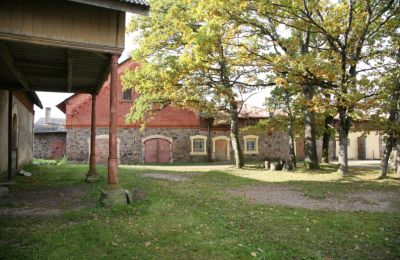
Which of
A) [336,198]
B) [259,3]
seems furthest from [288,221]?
[259,3]

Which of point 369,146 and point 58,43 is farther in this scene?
point 369,146

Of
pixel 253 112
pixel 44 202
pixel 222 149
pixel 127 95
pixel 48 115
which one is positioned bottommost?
pixel 44 202

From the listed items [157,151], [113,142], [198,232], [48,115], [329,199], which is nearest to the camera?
[198,232]

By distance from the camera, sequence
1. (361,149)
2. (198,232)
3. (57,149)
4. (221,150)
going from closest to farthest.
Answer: (198,232)
(221,150)
(57,149)
(361,149)

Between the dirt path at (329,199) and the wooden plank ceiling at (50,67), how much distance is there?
571cm

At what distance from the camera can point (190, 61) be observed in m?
15.4

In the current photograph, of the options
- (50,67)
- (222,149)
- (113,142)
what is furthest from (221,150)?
(113,142)

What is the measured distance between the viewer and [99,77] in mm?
11594

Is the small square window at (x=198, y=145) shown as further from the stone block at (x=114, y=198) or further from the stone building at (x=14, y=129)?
the stone block at (x=114, y=198)

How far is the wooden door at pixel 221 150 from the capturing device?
92.0 ft

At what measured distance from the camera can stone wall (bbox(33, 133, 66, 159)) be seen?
29.3 meters

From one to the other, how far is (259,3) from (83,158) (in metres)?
17.1

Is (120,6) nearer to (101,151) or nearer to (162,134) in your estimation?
(101,151)

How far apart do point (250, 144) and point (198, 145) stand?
4407 millimetres
